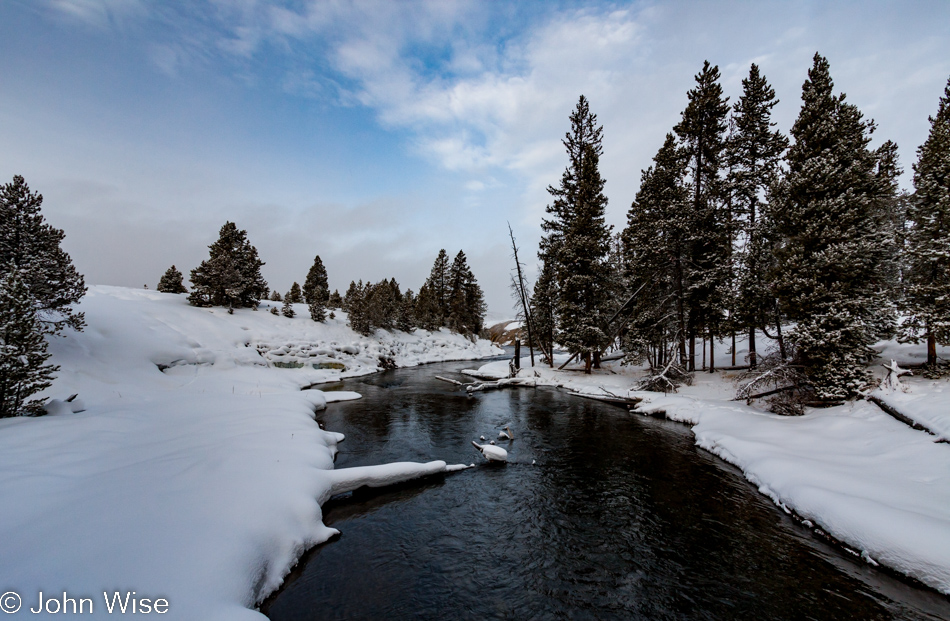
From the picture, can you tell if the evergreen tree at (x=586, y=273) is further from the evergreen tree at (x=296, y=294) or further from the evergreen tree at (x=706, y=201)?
the evergreen tree at (x=296, y=294)

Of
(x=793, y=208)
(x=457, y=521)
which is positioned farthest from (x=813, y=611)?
(x=793, y=208)

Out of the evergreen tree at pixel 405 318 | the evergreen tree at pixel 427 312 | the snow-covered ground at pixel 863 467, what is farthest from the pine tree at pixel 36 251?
the evergreen tree at pixel 427 312

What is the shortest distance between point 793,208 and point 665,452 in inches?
431

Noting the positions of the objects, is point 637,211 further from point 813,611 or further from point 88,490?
point 88,490

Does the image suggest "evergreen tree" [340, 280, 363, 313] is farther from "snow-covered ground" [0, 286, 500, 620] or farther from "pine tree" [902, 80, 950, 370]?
"pine tree" [902, 80, 950, 370]

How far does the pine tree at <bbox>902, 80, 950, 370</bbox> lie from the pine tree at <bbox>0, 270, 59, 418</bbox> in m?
24.5

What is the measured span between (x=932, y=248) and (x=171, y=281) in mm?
51559

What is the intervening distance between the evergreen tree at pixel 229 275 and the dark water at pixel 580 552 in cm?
2732

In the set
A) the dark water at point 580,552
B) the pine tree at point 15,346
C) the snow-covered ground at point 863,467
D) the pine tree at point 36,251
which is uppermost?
the pine tree at point 36,251

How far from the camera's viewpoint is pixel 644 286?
22812mm

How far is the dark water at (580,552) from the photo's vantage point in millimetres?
5156

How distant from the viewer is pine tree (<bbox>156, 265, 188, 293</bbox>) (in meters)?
33.2

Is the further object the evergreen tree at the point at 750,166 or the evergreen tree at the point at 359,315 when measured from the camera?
the evergreen tree at the point at 359,315

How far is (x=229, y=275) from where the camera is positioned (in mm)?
30031
